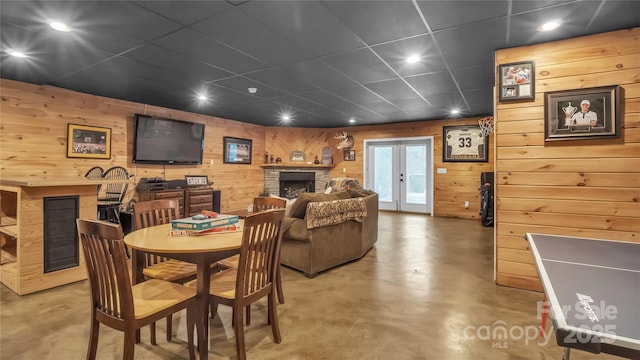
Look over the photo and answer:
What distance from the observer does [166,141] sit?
600 cm

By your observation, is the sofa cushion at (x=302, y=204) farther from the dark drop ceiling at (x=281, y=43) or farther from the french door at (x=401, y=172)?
the french door at (x=401, y=172)

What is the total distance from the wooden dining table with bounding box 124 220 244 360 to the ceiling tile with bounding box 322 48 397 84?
7.80ft

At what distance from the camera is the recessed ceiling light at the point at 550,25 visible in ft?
8.29

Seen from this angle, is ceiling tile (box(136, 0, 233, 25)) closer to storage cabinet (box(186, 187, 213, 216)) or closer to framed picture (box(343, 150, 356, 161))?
storage cabinet (box(186, 187, 213, 216))

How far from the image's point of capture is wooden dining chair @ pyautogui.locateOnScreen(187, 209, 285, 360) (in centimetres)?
175

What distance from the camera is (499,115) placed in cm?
312

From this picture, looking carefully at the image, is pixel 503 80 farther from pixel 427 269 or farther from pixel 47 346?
pixel 47 346

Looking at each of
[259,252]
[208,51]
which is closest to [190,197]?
[208,51]

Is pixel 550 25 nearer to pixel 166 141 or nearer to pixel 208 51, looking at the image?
pixel 208 51

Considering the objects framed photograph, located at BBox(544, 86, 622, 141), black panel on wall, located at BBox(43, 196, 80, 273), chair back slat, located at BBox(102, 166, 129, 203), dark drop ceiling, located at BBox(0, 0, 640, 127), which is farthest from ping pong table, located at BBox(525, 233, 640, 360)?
chair back slat, located at BBox(102, 166, 129, 203)

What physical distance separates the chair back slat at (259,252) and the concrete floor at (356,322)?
471 millimetres

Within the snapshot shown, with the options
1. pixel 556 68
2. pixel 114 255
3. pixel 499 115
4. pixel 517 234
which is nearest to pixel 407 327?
pixel 517 234

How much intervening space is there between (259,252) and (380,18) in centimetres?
211

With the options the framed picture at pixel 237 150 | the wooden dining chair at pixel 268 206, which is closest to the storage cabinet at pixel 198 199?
the framed picture at pixel 237 150
